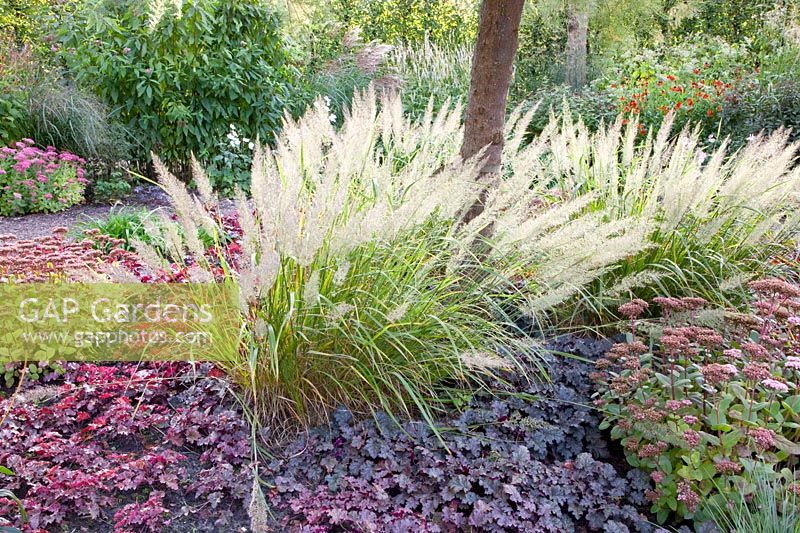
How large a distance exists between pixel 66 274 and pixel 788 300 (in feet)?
10.2

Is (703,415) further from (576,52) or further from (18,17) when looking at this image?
(18,17)

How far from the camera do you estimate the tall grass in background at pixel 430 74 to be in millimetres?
9922

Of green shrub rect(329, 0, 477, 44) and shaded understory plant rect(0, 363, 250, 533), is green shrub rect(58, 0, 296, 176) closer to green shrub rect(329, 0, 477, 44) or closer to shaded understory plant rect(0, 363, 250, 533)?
shaded understory plant rect(0, 363, 250, 533)

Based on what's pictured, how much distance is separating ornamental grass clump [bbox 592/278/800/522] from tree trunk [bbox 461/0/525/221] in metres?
1.09

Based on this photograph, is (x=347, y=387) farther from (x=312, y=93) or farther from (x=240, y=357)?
(x=312, y=93)

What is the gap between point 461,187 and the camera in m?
2.63

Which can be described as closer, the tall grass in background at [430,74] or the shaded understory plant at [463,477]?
the shaded understory plant at [463,477]

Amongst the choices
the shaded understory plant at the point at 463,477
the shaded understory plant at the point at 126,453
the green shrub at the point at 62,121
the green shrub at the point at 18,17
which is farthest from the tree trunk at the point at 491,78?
the green shrub at the point at 18,17

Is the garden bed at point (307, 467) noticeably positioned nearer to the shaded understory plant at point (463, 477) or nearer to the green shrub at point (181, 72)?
the shaded understory plant at point (463, 477)

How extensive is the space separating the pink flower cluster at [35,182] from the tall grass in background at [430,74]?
15.8 ft

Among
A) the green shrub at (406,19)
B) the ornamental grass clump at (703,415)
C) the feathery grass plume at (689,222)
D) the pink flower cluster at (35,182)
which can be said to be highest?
the green shrub at (406,19)

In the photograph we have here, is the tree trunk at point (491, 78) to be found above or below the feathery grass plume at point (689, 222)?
above

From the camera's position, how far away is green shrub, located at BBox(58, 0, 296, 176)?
6.93 metres

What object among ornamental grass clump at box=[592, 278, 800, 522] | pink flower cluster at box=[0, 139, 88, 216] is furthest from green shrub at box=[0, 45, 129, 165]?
ornamental grass clump at box=[592, 278, 800, 522]
